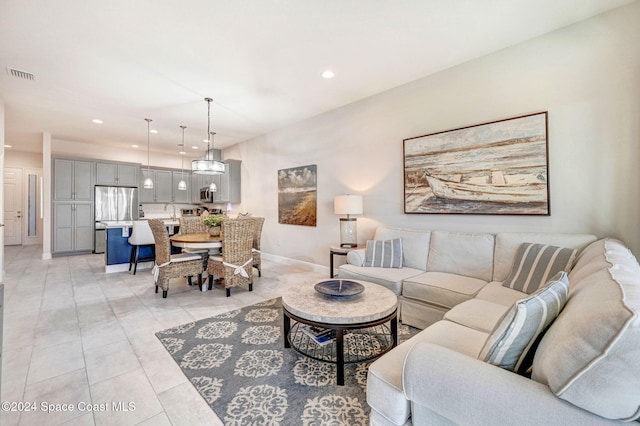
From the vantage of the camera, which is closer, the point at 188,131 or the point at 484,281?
the point at 484,281

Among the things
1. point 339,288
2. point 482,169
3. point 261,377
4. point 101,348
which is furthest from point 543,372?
point 101,348

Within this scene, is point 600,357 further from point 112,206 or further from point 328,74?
point 112,206

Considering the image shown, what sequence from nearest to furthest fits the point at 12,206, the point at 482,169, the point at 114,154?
the point at 482,169
the point at 114,154
the point at 12,206

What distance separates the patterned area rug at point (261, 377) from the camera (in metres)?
1.56

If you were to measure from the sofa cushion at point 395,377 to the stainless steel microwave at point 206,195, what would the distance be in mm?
6806

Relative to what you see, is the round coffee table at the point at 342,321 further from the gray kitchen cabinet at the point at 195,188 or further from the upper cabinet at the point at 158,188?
the upper cabinet at the point at 158,188

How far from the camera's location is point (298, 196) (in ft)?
17.1

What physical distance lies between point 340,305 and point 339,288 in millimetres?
267

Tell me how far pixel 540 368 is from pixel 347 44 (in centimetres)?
291

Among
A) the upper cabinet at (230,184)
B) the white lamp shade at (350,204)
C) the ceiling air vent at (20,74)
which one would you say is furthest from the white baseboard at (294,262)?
the ceiling air vent at (20,74)

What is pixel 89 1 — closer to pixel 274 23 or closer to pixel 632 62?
pixel 274 23

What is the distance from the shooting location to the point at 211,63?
3.06 metres

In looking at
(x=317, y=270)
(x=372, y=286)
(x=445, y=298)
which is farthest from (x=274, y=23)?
(x=317, y=270)

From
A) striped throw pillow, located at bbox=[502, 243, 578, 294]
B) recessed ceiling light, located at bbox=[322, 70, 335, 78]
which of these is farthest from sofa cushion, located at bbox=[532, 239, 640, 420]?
recessed ceiling light, located at bbox=[322, 70, 335, 78]
